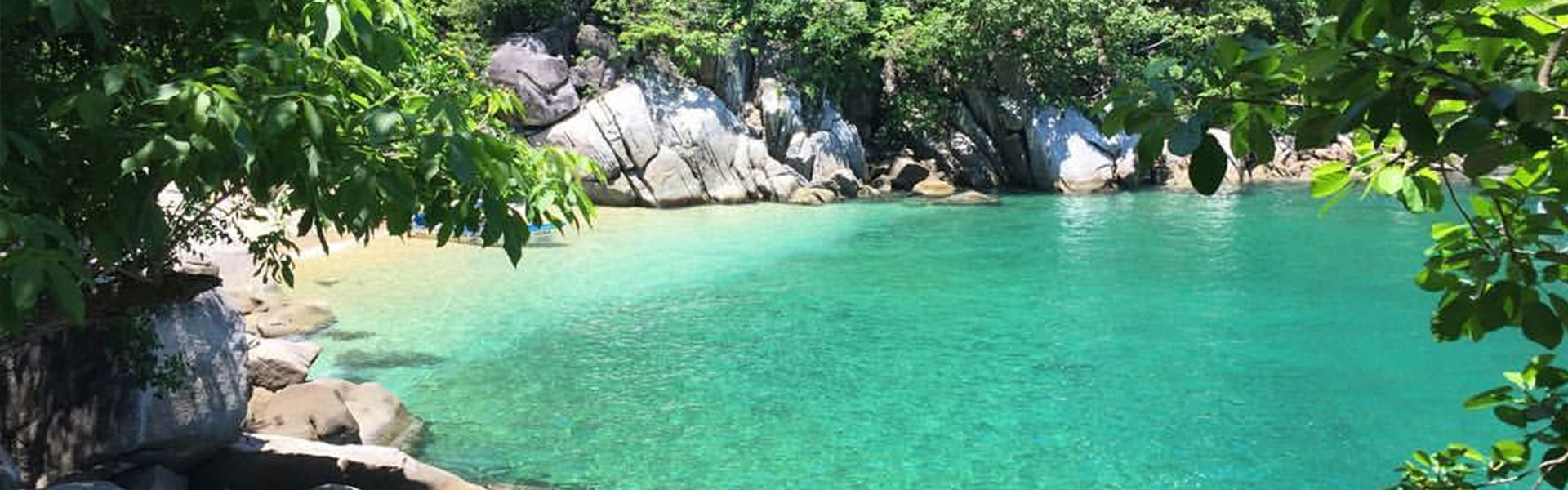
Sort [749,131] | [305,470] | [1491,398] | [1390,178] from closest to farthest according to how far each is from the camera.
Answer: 1. [1390,178]
2. [1491,398]
3. [305,470]
4. [749,131]

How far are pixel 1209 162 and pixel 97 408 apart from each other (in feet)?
21.8

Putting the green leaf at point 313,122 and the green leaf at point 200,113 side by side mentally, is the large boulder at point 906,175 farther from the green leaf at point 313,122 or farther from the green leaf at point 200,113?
the green leaf at point 200,113

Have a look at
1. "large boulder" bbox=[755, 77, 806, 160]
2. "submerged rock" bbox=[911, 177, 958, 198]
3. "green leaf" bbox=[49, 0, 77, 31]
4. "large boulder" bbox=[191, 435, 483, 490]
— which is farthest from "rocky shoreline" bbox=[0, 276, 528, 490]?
Answer: "submerged rock" bbox=[911, 177, 958, 198]

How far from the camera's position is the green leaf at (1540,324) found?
2021 mm

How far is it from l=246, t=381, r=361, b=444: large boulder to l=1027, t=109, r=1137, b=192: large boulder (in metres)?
25.8

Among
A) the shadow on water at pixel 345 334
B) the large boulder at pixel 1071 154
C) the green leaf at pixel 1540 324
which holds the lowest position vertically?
the shadow on water at pixel 345 334

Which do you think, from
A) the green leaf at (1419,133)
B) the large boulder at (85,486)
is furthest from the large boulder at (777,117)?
the green leaf at (1419,133)

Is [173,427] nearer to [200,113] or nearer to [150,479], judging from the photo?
[150,479]

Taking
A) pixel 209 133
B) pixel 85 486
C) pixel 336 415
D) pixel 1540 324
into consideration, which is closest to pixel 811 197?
pixel 336 415

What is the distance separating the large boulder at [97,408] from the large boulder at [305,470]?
17cm

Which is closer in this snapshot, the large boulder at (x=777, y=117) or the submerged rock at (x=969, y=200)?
the submerged rock at (x=969, y=200)

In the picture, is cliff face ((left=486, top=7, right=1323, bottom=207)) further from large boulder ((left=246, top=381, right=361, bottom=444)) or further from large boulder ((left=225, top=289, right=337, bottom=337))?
large boulder ((left=246, top=381, right=361, bottom=444))

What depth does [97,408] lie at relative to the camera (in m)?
6.41

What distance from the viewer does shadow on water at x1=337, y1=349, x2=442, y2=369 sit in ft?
38.1
